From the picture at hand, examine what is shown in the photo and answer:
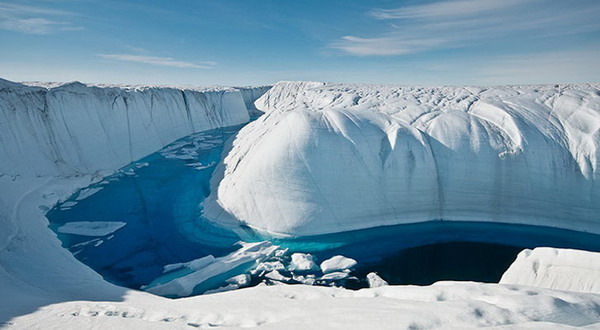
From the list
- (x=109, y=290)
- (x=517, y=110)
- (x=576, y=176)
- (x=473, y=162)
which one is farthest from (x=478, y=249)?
(x=109, y=290)

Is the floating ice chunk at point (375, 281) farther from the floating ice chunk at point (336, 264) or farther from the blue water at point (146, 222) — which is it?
the blue water at point (146, 222)

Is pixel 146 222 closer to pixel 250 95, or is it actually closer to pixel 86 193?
pixel 86 193

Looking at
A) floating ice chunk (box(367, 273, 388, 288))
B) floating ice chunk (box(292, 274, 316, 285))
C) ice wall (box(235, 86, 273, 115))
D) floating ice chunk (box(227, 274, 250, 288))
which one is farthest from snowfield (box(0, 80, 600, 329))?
ice wall (box(235, 86, 273, 115))

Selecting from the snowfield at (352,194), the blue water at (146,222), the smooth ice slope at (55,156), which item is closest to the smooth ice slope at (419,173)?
the snowfield at (352,194)

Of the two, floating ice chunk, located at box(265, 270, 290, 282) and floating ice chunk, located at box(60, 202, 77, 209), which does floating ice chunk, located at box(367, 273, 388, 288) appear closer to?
floating ice chunk, located at box(265, 270, 290, 282)

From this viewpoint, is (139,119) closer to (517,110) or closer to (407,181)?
(407,181)

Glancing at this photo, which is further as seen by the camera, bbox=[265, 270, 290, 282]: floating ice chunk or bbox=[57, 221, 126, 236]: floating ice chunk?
bbox=[57, 221, 126, 236]: floating ice chunk

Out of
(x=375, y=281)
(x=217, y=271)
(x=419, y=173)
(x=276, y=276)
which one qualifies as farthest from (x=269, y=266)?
(x=419, y=173)
